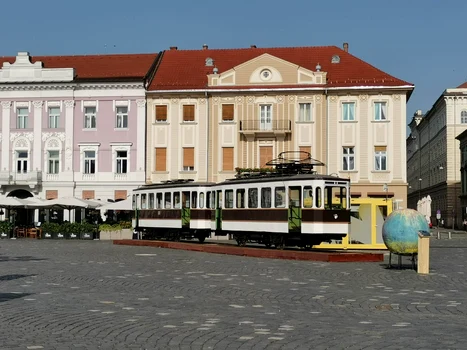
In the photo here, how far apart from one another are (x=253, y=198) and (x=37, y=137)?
1033 inches

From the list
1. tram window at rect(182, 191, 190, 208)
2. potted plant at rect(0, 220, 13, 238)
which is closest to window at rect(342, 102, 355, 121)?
tram window at rect(182, 191, 190, 208)

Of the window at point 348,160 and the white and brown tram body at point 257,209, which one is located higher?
the window at point 348,160

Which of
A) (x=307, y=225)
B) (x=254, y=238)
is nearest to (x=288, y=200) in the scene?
(x=307, y=225)

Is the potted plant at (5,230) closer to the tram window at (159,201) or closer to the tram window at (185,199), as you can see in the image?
the tram window at (159,201)

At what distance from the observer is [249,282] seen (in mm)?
16094

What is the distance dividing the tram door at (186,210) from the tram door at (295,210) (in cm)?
866

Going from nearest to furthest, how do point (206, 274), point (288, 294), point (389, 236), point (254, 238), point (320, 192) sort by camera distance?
point (288, 294), point (206, 274), point (389, 236), point (320, 192), point (254, 238)

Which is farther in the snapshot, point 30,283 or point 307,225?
point 307,225

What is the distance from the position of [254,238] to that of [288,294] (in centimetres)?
1617

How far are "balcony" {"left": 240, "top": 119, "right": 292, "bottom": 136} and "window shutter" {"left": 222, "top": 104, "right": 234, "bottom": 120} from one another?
0.87 m

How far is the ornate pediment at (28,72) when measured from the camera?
2028 inches

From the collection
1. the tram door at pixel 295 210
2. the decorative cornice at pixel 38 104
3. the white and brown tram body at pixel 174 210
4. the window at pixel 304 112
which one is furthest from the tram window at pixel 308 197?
the decorative cornice at pixel 38 104

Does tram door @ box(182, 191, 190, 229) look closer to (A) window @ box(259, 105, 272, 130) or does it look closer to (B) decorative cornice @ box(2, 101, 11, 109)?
(A) window @ box(259, 105, 272, 130)

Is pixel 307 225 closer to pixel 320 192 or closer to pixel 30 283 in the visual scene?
pixel 320 192
